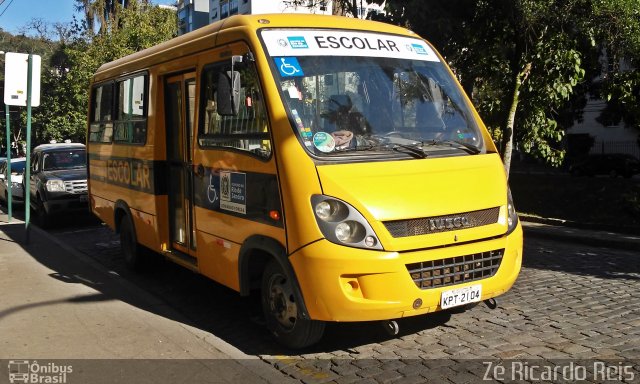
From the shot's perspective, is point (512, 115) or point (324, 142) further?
point (512, 115)

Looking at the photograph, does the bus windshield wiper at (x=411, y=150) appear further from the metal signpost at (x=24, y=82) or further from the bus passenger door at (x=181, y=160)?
the metal signpost at (x=24, y=82)

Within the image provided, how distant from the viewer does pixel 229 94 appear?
4.94 metres

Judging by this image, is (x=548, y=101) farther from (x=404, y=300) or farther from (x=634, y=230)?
(x=404, y=300)

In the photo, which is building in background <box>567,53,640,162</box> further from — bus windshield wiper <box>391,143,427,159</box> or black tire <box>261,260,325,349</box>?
black tire <box>261,260,325,349</box>

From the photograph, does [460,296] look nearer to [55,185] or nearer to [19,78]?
[19,78]

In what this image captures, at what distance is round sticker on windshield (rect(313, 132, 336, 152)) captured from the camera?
4.61 metres

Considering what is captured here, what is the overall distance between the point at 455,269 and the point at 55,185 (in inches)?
414

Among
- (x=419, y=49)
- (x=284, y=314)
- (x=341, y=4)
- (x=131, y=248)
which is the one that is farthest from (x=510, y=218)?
(x=341, y=4)

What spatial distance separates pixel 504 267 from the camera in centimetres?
488

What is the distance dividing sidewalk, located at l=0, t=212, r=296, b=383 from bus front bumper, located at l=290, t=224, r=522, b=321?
27.3 inches

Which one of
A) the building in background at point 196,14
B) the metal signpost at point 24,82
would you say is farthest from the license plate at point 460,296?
the building in background at point 196,14

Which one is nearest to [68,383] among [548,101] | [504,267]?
[504,267]

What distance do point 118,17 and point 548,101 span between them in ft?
72.5

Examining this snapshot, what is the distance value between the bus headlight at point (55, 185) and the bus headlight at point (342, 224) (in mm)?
9909
